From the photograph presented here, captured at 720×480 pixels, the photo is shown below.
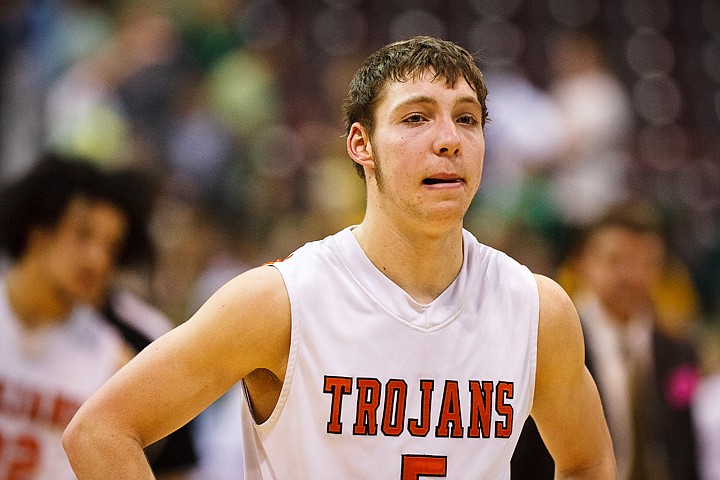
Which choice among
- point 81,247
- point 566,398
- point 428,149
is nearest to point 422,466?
point 566,398

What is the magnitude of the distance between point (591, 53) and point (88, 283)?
7.16 metres

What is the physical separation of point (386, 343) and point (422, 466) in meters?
0.39

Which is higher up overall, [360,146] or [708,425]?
[360,146]

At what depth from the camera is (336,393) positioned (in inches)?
127

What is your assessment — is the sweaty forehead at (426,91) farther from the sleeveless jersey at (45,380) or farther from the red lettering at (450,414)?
the sleeveless jersey at (45,380)

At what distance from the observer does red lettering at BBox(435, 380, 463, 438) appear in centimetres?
326

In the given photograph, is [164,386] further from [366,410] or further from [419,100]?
[419,100]

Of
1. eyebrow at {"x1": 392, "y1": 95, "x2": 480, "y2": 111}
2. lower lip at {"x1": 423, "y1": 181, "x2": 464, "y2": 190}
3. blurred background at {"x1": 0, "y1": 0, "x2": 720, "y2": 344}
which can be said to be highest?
blurred background at {"x1": 0, "y1": 0, "x2": 720, "y2": 344}

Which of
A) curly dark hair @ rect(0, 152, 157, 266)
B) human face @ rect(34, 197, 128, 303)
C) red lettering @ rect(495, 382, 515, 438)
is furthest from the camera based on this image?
curly dark hair @ rect(0, 152, 157, 266)

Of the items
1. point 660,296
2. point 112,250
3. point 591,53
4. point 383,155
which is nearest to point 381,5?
point 591,53

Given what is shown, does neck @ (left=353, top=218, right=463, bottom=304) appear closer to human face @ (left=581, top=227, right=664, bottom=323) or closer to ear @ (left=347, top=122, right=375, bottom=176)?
ear @ (left=347, top=122, right=375, bottom=176)

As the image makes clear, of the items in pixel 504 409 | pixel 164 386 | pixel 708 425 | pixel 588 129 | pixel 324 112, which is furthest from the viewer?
pixel 324 112

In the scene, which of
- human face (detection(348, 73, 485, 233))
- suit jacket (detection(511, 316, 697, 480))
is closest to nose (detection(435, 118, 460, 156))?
human face (detection(348, 73, 485, 233))

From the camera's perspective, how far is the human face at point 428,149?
10.7 feet
